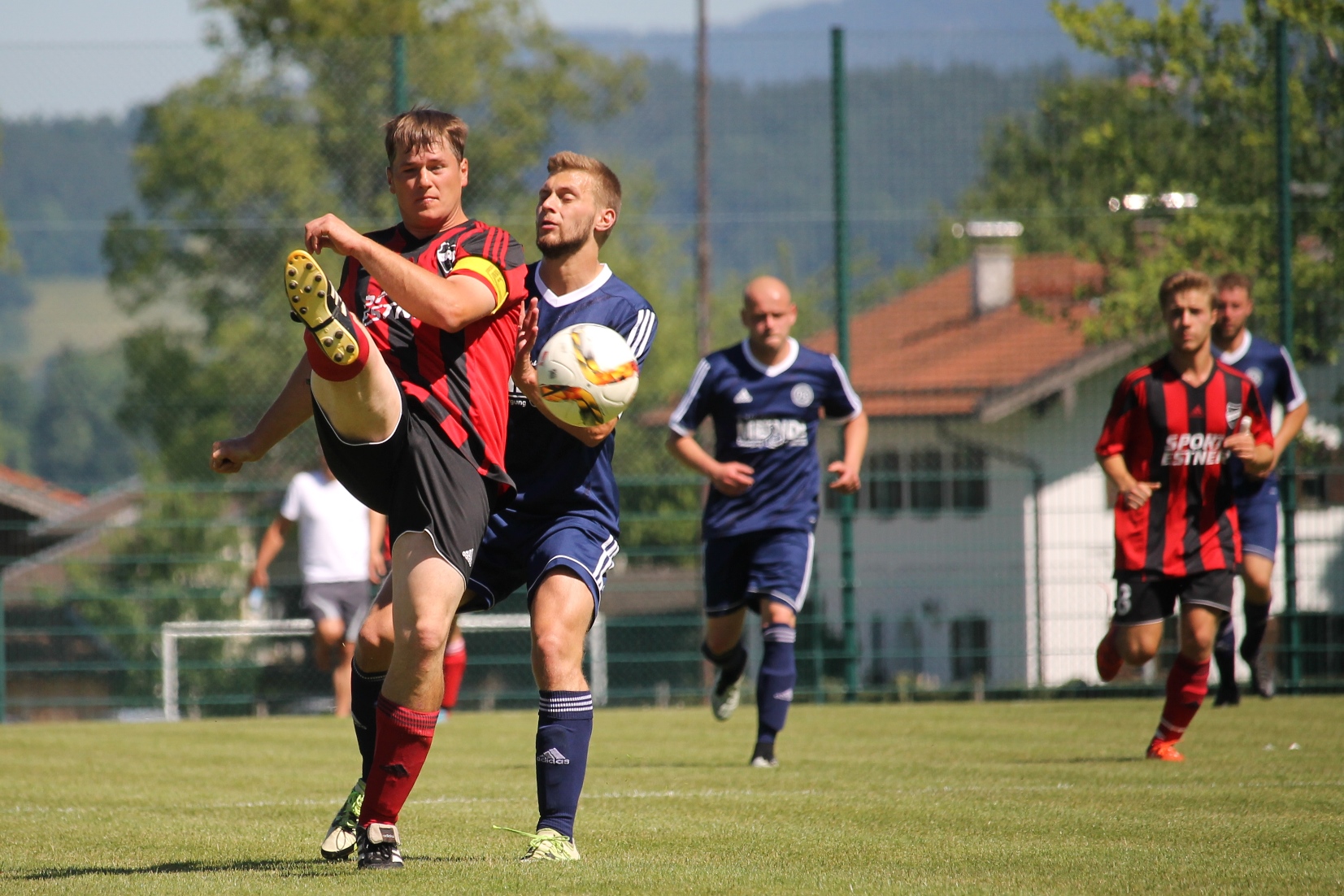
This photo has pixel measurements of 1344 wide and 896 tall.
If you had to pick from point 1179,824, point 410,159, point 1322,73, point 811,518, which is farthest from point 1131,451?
point 1322,73

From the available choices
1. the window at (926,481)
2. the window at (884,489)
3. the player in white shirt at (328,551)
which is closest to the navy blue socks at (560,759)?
the player in white shirt at (328,551)

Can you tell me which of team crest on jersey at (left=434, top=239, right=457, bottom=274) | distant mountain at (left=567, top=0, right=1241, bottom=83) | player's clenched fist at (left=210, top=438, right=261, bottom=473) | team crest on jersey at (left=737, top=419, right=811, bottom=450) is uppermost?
distant mountain at (left=567, top=0, right=1241, bottom=83)

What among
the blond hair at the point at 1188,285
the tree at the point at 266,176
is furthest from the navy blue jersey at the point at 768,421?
the tree at the point at 266,176

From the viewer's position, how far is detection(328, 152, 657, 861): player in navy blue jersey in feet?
14.2

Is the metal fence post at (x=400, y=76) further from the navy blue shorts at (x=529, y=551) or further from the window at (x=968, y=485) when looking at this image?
the navy blue shorts at (x=529, y=551)

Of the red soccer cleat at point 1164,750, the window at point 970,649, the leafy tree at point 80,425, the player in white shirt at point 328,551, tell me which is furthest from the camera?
the leafy tree at point 80,425

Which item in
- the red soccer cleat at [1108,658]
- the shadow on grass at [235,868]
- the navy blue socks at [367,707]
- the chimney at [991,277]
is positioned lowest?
the shadow on grass at [235,868]

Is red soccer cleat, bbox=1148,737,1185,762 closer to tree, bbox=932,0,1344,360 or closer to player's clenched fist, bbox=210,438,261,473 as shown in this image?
player's clenched fist, bbox=210,438,261,473

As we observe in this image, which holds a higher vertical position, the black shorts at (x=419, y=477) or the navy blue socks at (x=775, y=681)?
the black shorts at (x=419, y=477)

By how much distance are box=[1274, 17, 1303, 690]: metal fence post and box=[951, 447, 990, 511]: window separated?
246 centimetres

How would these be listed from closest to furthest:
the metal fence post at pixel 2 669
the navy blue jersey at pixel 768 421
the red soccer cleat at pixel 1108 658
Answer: the red soccer cleat at pixel 1108 658 < the navy blue jersey at pixel 768 421 < the metal fence post at pixel 2 669

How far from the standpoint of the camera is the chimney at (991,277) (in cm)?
1416

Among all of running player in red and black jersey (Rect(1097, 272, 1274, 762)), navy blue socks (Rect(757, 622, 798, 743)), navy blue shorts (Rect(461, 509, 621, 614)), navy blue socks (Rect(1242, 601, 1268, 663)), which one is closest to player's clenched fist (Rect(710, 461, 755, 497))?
navy blue socks (Rect(757, 622, 798, 743))

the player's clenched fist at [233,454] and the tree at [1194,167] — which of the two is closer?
the player's clenched fist at [233,454]
